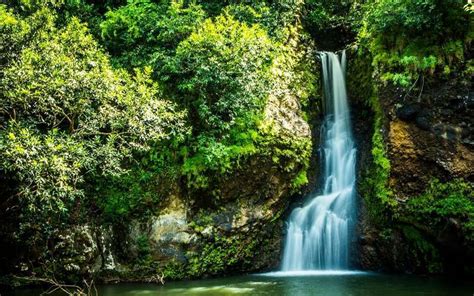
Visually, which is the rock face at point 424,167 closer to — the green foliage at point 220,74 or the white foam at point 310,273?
the white foam at point 310,273

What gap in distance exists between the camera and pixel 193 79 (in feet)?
34.6

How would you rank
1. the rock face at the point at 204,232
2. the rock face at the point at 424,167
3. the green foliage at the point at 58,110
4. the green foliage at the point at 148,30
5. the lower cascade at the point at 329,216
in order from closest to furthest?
the green foliage at the point at 58,110, the rock face at the point at 424,167, the rock face at the point at 204,232, the lower cascade at the point at 329,216, the green foliage at the point at 148,30

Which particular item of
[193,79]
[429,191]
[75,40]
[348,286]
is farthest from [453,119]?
[75,40]

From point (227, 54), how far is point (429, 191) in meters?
5.86

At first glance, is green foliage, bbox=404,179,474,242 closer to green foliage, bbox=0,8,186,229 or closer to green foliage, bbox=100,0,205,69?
green foliage, bbox=0,8,186,229

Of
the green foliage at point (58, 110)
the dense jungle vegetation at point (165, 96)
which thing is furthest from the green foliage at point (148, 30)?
the green foliage at point (58, 110)

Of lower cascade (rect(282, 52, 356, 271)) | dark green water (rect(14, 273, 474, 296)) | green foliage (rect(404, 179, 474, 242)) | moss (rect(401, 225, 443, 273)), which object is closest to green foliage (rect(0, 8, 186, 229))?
dark green water (rect(14, 273, 474, 296))

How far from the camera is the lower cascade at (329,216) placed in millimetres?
11453

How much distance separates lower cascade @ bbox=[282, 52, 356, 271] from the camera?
37.6ft

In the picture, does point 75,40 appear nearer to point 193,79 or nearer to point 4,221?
point 193,79

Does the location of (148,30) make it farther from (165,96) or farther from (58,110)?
(58,110)

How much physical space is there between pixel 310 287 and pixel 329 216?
2.92m

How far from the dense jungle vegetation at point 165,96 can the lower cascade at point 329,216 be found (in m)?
0.79

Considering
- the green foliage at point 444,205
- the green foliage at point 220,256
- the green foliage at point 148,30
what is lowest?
the green foliage at point 220,256
